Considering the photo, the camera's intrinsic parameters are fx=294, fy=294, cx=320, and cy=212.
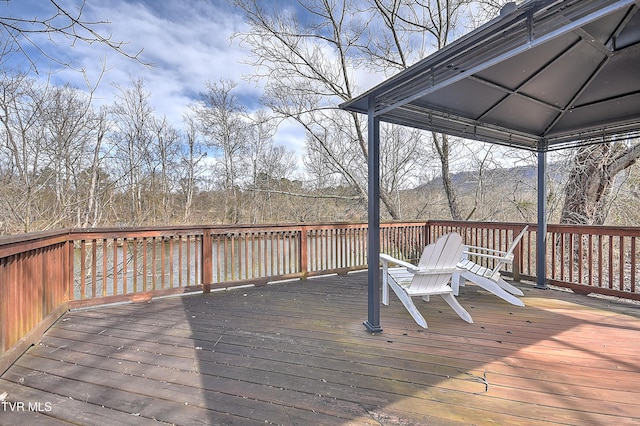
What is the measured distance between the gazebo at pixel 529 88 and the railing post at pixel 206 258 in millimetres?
2349

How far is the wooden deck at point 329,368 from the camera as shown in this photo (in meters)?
1.63

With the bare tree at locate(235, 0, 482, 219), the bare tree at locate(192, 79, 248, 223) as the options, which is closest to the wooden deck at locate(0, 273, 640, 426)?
the bare tree at locate(235, 0, 482, 219)

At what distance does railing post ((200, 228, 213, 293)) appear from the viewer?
4035 millimetres

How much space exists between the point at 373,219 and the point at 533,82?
2.08 m

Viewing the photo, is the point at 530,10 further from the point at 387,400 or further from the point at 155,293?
the point at 155,293

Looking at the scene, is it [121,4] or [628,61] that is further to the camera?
[121,4]

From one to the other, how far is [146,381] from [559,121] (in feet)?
16.9

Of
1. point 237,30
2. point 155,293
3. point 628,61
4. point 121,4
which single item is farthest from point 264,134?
point 628,61

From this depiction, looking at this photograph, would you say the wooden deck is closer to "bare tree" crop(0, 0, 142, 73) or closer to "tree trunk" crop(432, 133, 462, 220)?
"bare tree" crop(0, 0, 142, 73)

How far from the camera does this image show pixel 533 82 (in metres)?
2.88

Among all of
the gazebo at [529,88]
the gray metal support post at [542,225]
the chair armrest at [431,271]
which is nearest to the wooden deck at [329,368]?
the chair armrest at [431,271]

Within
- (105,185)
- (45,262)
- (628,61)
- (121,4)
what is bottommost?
(45,262)

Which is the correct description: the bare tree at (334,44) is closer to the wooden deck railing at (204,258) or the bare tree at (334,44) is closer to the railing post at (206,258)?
the wooden deck railing at (204,258)

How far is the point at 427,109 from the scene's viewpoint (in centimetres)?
311
